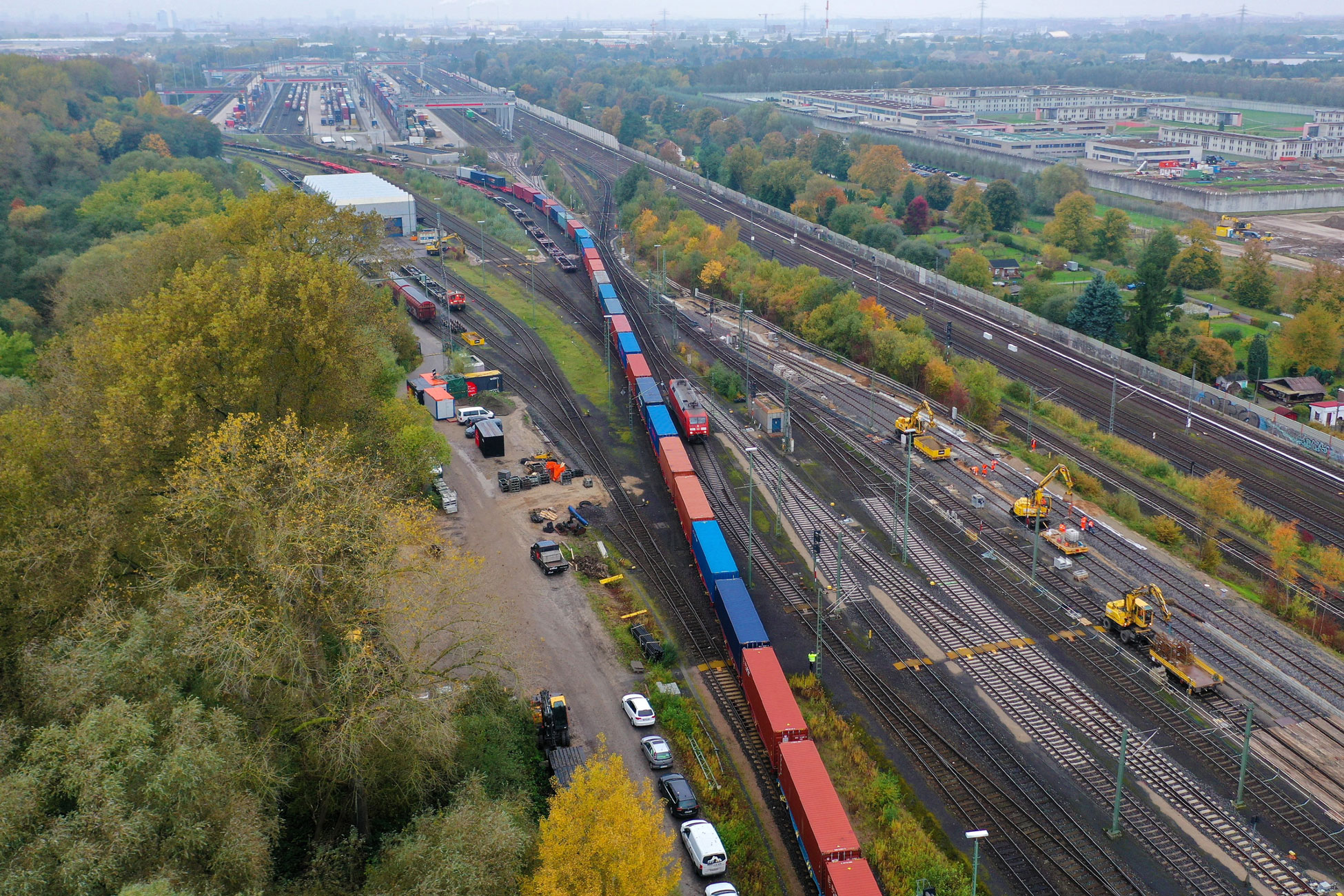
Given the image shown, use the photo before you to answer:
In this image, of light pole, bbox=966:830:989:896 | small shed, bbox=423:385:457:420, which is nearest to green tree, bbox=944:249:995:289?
small shed, bbox=423:385:457:420

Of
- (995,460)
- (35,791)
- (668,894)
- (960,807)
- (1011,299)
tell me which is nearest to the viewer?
(35,791)

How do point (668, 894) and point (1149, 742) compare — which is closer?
point (668, 894)

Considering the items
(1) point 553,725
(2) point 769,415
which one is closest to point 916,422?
(2) point 769,415

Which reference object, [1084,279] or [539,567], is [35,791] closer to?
[539,567]

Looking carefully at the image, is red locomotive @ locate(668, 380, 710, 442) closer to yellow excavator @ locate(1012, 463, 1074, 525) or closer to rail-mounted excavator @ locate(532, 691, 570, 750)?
yellow excavator @ locate(1012, 463, 1074, 525)

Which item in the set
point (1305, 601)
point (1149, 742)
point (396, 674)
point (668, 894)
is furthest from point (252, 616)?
point (1305, 601)

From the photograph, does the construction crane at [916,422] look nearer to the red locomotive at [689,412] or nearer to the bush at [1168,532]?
the red locomotive at [689,412]
